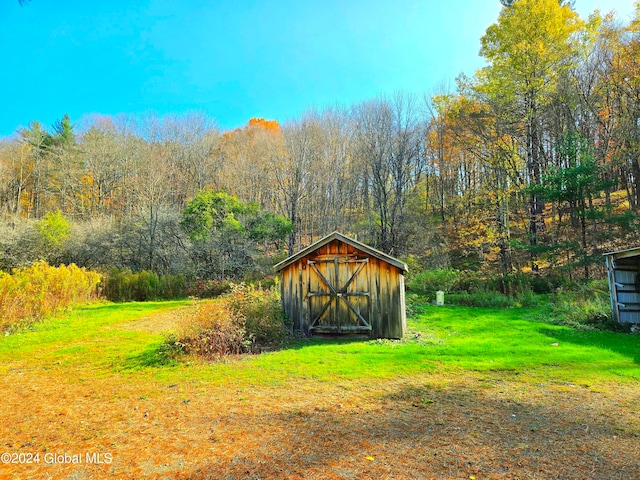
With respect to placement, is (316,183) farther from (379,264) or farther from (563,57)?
(379,264)

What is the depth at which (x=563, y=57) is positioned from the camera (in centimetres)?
1825

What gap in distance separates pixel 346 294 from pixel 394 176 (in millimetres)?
17783

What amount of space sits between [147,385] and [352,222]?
76.3 feet

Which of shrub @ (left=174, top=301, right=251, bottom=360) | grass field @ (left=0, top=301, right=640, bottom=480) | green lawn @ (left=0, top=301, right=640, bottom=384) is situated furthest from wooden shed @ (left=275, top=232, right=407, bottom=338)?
shrub @ (left=174, top=301, right=251, bottom=360)

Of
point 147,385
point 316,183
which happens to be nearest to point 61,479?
point 147,385

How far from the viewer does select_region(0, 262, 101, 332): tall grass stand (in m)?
11.3

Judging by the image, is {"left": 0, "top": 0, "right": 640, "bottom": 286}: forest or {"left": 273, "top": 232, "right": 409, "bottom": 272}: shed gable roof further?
{"left": 0, "top": 0, "right": 640, "bottom": 286}: forest

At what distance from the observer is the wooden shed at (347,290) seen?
9.67 metres

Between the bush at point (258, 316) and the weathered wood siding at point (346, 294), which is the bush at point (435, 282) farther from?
the bush at point (258, 316)

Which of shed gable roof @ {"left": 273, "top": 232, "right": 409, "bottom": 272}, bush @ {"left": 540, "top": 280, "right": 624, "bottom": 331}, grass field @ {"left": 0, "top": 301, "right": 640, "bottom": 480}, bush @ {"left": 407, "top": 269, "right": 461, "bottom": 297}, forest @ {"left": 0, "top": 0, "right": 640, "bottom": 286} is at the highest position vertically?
forest @ {"left": 0, "top": 0, "right": 640, "bottom": 286}

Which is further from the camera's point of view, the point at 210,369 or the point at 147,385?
the point at 210,369

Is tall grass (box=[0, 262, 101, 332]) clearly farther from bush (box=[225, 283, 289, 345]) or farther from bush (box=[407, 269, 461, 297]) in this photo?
bush (box=[407, 269, 461, 297])

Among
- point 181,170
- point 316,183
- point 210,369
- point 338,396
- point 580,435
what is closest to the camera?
point 580,435

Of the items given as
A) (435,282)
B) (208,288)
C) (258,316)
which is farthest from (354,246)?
(208,288)
